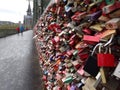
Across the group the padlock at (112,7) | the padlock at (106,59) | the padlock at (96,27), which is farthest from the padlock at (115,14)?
the padlock at (106,59)

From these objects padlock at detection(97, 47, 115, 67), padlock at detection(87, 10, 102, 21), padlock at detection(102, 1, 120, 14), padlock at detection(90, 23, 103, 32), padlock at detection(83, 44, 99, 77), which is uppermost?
padlock at detection(102, 1, 120, 14)

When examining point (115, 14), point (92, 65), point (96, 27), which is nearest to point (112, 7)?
point (115, 14)

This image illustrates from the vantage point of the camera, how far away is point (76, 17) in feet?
10.4

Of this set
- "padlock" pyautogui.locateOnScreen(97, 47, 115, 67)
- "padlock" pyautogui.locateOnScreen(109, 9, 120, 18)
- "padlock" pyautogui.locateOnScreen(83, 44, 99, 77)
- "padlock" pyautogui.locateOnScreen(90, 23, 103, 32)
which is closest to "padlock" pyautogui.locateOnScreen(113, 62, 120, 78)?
"padlock" pyautogui.locateOnScreen(97, 47, 115, 67)

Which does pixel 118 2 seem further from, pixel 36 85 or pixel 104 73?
pixel 36 85

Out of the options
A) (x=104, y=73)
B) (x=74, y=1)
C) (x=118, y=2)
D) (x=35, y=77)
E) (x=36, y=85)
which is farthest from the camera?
(x=35, y=77)

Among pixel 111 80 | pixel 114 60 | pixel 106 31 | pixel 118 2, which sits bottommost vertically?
pixel 111 80

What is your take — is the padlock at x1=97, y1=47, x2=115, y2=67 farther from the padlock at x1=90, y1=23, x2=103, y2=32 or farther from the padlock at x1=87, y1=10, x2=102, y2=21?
the padlock at x1=87, y1=10, x2=102, y2=21

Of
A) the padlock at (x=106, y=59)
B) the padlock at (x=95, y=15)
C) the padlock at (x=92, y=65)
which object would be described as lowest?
the padlock at (x=92, y=65)

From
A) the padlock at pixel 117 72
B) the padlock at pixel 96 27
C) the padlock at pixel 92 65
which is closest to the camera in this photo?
the padlock at pixel 117 72

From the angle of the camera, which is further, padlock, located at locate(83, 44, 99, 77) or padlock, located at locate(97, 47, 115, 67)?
padlock, located at locate(83, 44, 99, 77)

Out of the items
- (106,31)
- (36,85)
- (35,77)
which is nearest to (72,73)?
(106,31)

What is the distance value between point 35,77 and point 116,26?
649 centimetres

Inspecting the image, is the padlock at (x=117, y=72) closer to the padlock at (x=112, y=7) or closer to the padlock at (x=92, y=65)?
the padlock at (x=92, y=65)
